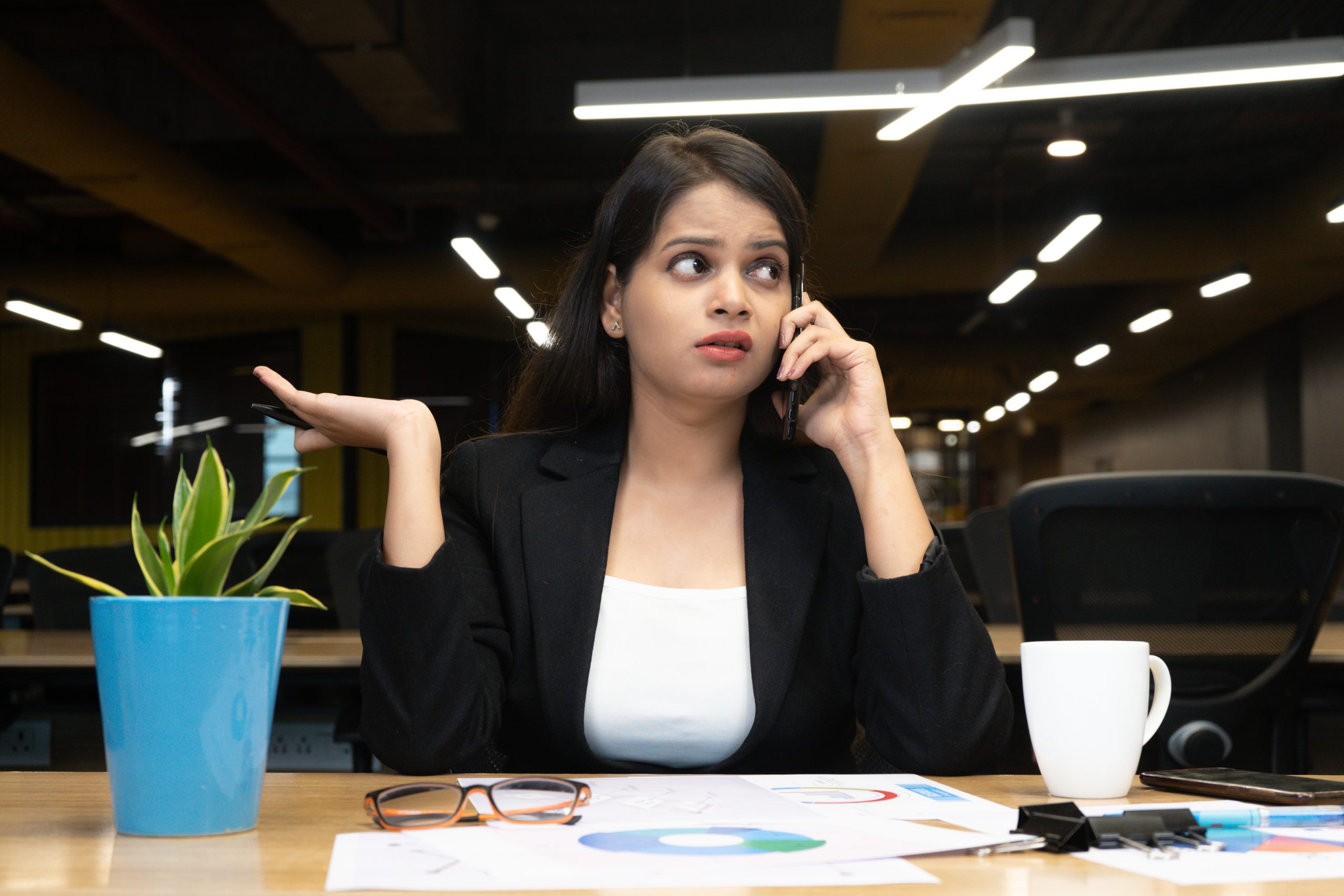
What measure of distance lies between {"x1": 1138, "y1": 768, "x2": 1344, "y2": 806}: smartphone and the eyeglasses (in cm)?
53

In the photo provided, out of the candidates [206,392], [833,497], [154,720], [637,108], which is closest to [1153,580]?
[833,497]

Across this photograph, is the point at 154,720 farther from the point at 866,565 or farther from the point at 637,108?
the point at 637,108

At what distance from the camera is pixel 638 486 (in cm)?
159

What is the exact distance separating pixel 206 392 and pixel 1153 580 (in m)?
9.83

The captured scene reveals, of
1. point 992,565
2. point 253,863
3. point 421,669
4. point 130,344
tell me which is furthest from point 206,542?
point 130,344

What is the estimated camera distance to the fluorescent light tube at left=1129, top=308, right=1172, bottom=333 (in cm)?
974

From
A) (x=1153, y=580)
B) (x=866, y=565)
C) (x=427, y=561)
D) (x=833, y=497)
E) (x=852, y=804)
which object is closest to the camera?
(x=852, y=804)

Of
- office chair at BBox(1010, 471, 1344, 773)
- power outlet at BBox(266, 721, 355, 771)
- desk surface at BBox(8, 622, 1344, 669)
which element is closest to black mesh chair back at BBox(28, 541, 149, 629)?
desk surface at BBox(8, 622, 1344, 669)

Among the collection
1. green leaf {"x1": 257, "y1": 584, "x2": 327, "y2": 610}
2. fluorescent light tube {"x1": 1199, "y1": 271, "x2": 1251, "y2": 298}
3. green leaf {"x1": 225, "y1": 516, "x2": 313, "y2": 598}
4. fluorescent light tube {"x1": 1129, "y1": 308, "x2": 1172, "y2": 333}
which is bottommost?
green leaf {"x1": 257, "y1": 584, "x2": 327, "y2": 610}

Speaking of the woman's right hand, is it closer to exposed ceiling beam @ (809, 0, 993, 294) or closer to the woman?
the woman

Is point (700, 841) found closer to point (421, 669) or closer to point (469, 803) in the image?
point (469, 803)

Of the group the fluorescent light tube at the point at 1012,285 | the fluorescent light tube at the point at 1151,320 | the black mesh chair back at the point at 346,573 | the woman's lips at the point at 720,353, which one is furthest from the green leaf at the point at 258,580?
the fluorescent light tube at the point at 1151,320

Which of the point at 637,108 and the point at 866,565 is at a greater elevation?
the point at 637,108

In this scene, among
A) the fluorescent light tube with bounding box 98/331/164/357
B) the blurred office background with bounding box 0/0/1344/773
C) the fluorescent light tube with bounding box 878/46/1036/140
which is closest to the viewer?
the fluorescent light tube with bounding box 878/46/1036/140
